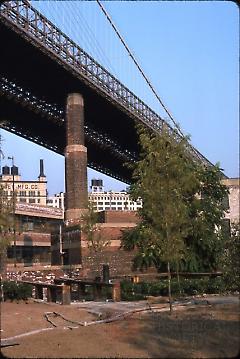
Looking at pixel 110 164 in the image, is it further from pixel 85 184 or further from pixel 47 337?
pixel 47 337

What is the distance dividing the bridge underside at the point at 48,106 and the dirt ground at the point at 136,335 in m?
26.1

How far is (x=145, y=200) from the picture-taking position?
12.5 metres

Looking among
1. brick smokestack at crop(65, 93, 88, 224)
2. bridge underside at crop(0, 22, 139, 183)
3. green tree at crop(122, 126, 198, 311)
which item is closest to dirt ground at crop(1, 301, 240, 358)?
green tree at crop(122, 126, 198, 311)

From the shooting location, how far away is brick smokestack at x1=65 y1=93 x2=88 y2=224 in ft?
148

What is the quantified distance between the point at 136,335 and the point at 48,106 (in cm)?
5282

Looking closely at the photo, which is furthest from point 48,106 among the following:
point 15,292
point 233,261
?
→ point 233,261

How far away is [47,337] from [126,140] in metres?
61.5

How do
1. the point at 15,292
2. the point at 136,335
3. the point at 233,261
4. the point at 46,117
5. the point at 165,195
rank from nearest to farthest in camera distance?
the point at 136,335 → the point at 233,261 → the point at 165,195 → the point at 15,292 → the point at 46,117

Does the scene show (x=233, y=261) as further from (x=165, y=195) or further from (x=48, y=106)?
(x=48, y=106)

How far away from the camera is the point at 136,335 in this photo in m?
8.58

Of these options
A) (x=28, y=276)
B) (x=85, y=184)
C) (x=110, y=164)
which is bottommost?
(x=28, y=276)

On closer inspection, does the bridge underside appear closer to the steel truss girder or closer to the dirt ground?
the steel truss girder

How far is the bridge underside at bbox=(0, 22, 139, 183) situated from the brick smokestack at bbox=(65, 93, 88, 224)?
6.56 feet

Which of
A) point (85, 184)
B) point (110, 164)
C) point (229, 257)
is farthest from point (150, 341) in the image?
point (110, 164)
